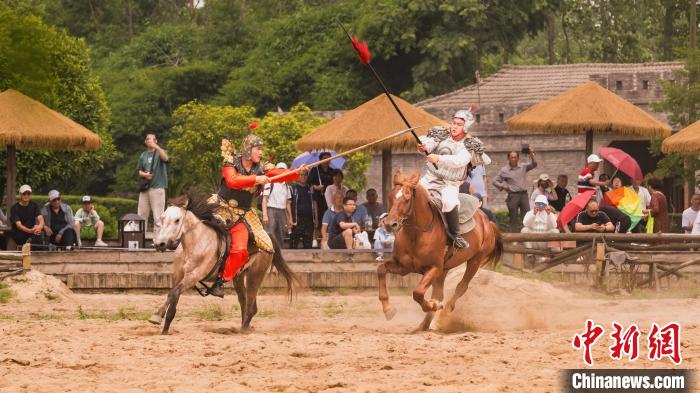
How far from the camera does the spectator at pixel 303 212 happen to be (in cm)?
2392

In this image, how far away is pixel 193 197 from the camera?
15672 mm

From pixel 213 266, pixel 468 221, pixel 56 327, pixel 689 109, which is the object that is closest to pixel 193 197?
pixel 213 266

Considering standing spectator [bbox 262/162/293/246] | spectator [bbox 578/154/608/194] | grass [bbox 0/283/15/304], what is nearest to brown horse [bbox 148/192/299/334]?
grass [bbox 0/283/15/304]

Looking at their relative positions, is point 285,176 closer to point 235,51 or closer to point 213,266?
point 213,266

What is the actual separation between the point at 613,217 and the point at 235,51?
37.8m

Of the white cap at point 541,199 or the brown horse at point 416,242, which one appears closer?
the brown horse at point 416,242

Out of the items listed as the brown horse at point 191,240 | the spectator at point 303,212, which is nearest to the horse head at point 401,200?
the brown horse at point 191,240

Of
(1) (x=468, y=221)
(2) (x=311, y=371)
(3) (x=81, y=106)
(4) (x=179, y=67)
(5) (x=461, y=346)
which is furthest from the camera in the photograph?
(4) (x=179, y=67)

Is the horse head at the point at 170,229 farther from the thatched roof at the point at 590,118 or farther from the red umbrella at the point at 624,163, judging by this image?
the red umbrella at the point at 624,163

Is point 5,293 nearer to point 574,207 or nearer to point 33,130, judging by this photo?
point 33,130

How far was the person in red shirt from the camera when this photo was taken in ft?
51.4

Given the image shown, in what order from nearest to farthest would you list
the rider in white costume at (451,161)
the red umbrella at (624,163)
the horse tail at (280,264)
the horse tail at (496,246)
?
the rider in white costume at (451,161)
the horse tail at (280,264)
the horse tail at (496,246)
the red umbrella at (624,163)

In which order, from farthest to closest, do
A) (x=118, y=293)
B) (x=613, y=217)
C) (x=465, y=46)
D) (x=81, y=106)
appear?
(x=465, y=46) < (x=81, y=106) < (x=613, y=217) < (x=118, y=293)

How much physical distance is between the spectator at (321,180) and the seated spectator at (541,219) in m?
3.24
